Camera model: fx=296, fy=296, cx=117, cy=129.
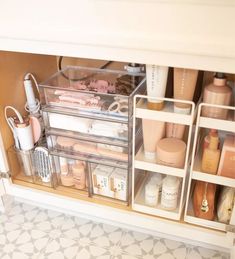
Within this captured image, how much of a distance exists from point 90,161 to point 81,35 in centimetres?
44

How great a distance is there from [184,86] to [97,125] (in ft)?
1.01

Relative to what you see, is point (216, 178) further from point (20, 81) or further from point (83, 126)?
point (20, 81)

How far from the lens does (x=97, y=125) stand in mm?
947

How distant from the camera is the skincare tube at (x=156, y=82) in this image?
772 millimetres

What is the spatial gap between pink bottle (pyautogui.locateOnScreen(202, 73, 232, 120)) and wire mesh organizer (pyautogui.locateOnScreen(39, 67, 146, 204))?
0.22m

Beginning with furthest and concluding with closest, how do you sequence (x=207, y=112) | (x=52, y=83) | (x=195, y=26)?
1. (x=52, y=83)
2. (x=207, y=112)
3. (x=195, y=26)

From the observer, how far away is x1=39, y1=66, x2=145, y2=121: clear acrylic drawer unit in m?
0.91

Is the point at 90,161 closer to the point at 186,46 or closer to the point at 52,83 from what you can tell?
the point at 52,83

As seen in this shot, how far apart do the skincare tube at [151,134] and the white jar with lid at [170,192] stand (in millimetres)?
94

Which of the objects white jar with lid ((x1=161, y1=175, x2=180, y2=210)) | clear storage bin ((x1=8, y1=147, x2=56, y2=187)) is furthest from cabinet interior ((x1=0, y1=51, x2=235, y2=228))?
white jar with lid ((x1=161, y1=175, x2=180, y2=210))

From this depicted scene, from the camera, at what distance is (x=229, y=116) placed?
0.80 metres

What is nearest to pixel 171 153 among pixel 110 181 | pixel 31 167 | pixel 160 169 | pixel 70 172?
pixel 160 169

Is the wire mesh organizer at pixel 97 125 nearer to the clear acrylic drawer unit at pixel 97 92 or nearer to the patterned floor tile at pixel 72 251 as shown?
the clear acrylic drawer unit at pixel 97 92

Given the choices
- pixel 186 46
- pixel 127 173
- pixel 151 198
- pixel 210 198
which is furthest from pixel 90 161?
pixel 186 46
